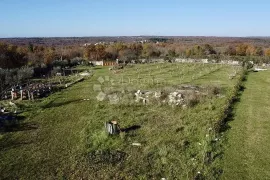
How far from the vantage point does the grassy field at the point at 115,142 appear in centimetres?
1117

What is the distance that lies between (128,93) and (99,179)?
12975 mm

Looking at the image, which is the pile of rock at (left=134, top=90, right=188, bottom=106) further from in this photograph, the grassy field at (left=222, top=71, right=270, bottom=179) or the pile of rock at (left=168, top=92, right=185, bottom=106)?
the grassy field at (left=222, top=71, right=270, bottom=179)

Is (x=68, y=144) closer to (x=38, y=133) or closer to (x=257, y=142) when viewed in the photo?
(x=38, y=133)

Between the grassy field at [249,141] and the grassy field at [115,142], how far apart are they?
26.2 inches

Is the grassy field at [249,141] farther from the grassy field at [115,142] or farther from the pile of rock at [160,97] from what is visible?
the pile of rock at [160,97]

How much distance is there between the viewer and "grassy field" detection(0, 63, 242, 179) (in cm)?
1117

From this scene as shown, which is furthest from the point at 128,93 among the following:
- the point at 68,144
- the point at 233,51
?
the point at 233,51

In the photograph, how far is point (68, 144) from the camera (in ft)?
46.3

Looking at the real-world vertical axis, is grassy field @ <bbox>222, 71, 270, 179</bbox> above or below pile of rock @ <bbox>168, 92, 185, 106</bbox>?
below

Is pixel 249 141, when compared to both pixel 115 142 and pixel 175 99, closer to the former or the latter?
pixel 115 142

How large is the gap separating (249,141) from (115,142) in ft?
20.3

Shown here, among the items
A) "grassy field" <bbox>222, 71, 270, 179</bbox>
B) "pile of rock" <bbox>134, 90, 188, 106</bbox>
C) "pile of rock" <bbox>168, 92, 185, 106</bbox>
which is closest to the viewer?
"grassy field" <bbox>222, 71, 270, 179</bbox>

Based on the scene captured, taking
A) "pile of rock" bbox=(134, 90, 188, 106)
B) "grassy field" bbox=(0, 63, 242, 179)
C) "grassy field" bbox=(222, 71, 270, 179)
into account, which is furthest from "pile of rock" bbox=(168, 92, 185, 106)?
"grassy field" bbox=(222, 71, 270, 179)

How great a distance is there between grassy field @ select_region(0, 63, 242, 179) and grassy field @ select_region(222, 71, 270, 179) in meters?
0.67
